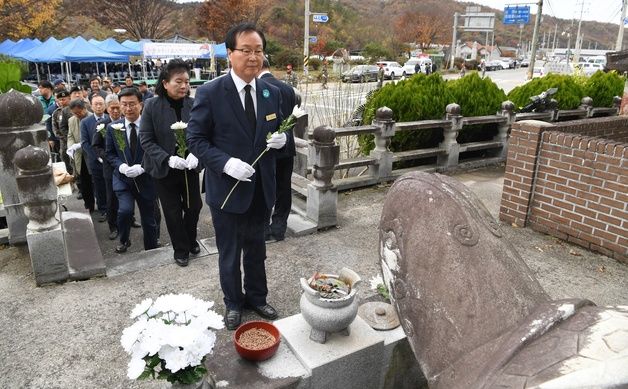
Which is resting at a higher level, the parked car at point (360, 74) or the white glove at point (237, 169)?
the parked car at point (360, 74)

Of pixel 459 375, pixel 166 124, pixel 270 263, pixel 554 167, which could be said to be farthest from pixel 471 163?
pixel 459 375

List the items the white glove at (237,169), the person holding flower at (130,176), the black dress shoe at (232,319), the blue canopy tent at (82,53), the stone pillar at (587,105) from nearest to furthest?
1. the white glove at (237,169)
2. the black dress shoe at (232,319)
3. the person holding flower at (130,176)
4. the stone pillar at (587,105)
5. the blue canopy tent at (82,53)

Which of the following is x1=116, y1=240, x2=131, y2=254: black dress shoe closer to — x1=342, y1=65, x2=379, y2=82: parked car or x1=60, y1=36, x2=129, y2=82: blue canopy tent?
x1=342, y1=65, x2=379, y2=82: parked car

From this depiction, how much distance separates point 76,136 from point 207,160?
4.58 m

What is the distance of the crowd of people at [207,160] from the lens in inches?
120

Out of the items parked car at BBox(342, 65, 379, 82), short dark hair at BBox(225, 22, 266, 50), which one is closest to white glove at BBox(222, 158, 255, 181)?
short dark hair at BBox(225, 22, 266, 50)

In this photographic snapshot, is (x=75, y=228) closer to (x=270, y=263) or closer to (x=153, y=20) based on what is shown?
(x=270, y=263)

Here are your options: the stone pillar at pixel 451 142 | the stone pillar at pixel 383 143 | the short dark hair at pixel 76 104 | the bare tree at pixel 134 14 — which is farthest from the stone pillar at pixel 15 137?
the bare tree at pixel 134 14

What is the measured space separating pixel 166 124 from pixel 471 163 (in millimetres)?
5484

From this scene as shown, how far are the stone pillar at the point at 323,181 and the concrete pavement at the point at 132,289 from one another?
210 mm

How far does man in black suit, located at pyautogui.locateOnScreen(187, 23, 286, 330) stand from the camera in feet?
9.71

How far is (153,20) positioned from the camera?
39.3 meters

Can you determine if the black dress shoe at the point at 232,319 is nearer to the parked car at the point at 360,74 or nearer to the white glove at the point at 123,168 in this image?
the white glove at the point at 123,168

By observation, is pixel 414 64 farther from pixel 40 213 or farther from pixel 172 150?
pixel 40 213
